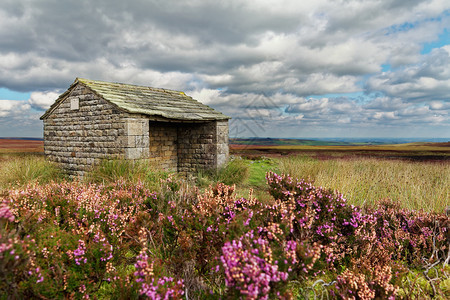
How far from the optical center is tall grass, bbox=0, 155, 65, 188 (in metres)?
9.58

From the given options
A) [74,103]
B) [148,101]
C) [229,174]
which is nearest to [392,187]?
[229,174]

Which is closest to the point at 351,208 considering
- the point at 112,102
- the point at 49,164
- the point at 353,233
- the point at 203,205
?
the point at 353,233

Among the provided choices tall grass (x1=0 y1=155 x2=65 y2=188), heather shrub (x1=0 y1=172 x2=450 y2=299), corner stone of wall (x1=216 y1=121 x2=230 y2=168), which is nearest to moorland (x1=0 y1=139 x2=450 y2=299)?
heather shrub (x1=0 y1=172 x2=450 y2=299)

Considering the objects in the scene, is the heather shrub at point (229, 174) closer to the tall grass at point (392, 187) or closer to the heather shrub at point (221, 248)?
the tall grass at point (392, 187)

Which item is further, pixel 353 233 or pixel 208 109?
pixel 208 109

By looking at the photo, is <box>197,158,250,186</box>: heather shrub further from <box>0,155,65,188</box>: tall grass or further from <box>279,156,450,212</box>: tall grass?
<box>0,155,65,188</box>: tall grass

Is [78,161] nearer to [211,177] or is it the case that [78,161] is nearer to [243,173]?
[211,177]

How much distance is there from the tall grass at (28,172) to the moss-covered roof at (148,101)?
256 centimetres

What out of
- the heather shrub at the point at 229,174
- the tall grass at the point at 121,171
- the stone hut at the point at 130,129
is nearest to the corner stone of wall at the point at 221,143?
the stone hut at the point at 130,129

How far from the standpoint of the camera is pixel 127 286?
88.7 inches

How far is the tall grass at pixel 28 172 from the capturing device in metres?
9.58

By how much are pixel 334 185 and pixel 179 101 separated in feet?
28.7

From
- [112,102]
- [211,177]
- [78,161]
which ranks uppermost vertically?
[112,102]

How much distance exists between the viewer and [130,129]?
9.48 metres
